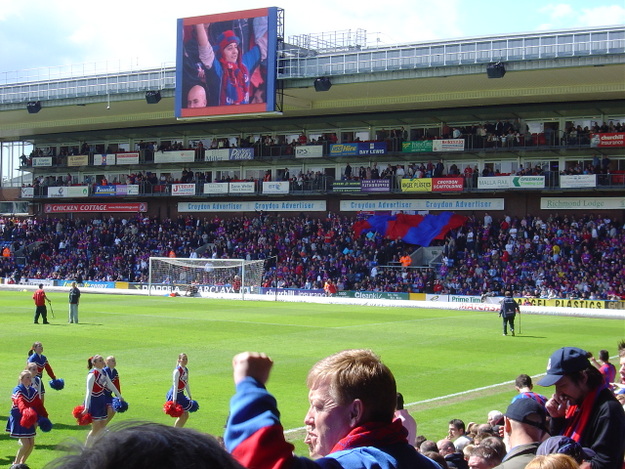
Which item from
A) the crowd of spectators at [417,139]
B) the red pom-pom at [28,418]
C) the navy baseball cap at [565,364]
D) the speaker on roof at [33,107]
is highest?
the speaker on roof at [33,107]

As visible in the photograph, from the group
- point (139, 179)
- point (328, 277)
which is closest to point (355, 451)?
point (328, 277)

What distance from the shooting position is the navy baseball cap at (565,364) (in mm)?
5395

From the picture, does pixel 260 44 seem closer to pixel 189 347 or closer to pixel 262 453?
pixel 189 347

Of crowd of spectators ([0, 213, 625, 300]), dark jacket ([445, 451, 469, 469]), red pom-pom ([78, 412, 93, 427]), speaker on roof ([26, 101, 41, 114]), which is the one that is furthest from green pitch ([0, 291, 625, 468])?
speaker on roof ([26, 101, 41, 114])

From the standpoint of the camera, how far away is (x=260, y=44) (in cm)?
5409

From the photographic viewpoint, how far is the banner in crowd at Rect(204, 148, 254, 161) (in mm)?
63106

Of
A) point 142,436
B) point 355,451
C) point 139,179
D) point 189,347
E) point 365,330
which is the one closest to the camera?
point 142,436

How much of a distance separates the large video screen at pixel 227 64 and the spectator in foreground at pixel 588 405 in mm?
48941

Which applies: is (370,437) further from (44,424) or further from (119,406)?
(119,406)

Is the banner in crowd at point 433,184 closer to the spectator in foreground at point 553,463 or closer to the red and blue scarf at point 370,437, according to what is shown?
the spectator in foreground at point 553,463

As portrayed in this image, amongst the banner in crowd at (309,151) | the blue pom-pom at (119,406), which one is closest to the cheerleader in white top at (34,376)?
the blue pom-pom at (119,406)

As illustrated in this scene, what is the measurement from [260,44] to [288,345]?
3247 cm

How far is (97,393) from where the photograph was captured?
13.4m

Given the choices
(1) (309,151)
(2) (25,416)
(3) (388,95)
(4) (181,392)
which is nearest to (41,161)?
(1) (309,151)
